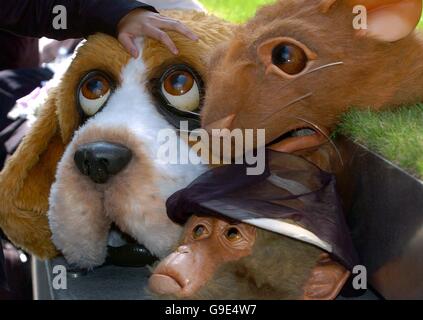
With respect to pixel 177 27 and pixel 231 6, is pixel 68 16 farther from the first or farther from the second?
pixel 231 6

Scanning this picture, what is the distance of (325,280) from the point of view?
849 millimetres

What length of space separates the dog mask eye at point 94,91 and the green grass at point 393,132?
36 cm

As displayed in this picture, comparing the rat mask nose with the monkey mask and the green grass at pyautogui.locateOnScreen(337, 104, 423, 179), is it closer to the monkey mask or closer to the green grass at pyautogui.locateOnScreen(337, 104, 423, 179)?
the monkey mask

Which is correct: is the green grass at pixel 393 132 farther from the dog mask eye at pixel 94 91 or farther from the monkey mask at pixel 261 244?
the dog mask eye at pixel 94 91

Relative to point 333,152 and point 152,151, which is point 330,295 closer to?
point 333,152

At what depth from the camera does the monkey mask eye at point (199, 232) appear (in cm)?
88

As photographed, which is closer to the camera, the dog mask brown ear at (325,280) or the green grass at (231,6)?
the dog mask brown ear at (325,280)

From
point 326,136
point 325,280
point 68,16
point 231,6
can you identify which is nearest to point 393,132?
point 326,136

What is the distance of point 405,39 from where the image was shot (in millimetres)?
908

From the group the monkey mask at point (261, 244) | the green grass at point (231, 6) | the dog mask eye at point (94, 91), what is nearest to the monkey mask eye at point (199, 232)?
the monkey mask at point (261, 244)

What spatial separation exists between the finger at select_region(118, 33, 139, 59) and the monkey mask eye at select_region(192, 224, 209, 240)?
29 cm

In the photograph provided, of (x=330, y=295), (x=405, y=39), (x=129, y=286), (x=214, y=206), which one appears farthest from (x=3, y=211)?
(x=405, y=39)

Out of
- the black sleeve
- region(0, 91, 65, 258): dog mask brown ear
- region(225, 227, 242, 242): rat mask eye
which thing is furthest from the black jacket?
region(225, 227, 242, 242): rat mask eye

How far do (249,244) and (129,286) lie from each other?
27cm
